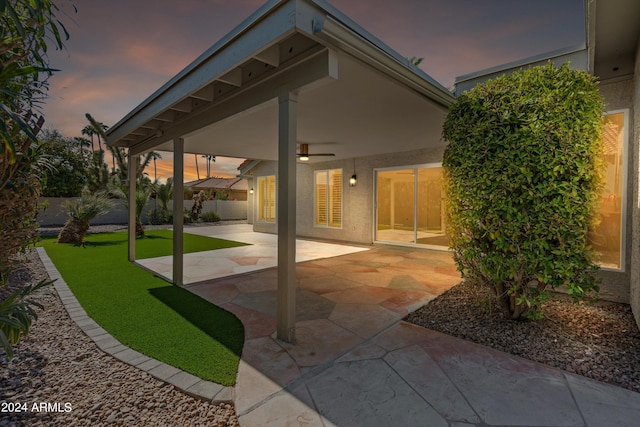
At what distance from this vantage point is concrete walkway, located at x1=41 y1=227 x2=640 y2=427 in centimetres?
199

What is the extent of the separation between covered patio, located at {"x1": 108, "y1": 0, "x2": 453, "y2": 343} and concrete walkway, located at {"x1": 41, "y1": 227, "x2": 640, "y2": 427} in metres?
0.45

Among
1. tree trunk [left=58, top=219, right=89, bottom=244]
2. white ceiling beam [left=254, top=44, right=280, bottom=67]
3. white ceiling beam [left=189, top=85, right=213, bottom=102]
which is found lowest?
tree trunk [left=58, top=219, right=89, bottom=244]

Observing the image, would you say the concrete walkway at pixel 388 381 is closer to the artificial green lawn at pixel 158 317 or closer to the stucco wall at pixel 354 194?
the artificial green lawn at pixel 158 317

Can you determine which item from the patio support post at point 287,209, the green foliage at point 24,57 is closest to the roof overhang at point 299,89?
the patio support post at point 287,209

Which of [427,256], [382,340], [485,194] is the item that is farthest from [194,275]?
[427,256]

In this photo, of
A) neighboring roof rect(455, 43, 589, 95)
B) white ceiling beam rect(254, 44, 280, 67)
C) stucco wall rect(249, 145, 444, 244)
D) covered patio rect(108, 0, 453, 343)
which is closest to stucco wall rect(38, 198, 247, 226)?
stucco wall rect(249, 145, 444, 244)

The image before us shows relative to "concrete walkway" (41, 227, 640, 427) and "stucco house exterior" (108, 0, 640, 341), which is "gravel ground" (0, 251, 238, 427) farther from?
"stucco house exterior" (108, 0, 640, 341)

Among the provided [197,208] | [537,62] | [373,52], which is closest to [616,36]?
[537,62]

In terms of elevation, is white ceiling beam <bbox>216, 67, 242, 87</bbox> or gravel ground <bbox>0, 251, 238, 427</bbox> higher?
white ceiling beam <bbox>216, 67, 242, 87</bbox>

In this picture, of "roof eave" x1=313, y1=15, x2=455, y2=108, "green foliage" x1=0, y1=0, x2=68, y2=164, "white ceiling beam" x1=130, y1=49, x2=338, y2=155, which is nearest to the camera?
"green foliage" x1=0, y1=0, x2=68, y2=164

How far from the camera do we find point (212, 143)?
7438 millimetres

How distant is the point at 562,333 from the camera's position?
3.22m

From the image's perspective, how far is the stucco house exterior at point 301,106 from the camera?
2691 mm

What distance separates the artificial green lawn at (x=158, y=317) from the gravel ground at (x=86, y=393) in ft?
0.92
